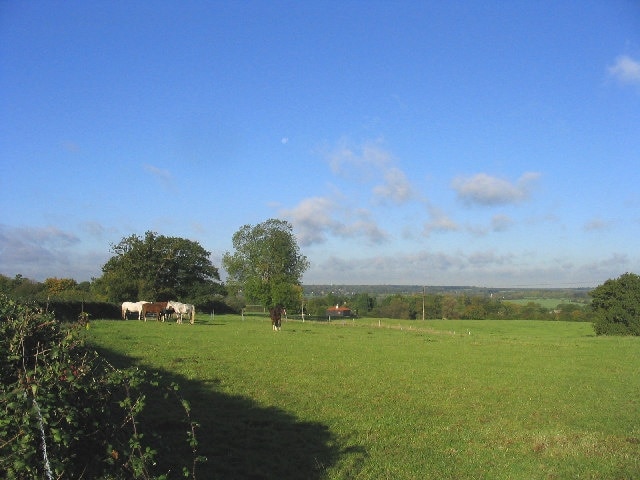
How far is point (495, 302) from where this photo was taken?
10119 centimetres

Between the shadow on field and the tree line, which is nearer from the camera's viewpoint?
the shadow on field

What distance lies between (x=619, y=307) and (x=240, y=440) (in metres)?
49.9

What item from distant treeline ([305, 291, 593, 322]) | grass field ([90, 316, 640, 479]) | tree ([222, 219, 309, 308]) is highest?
tree ([222, 219, 309, 308])

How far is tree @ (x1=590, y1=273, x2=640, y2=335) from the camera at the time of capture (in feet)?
159

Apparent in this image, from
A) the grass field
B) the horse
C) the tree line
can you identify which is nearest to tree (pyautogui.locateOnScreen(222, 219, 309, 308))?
the tree line

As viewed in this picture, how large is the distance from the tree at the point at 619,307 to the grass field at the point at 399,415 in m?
31.9

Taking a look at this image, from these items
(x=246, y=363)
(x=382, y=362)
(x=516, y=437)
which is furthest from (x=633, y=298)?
(x=516, y=437)

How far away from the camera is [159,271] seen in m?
68.8

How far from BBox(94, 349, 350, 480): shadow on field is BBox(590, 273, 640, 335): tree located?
155 feet

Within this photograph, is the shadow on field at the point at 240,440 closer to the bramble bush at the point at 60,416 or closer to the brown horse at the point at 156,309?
the bramble bush at the point at 60,416

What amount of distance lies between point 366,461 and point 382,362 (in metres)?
12.5

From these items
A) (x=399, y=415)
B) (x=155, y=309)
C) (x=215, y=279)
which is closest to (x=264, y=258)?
(x=215, y=279)

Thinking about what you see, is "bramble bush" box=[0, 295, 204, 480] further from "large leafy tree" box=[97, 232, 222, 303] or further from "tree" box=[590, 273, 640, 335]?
"large leafy tree" box=[97, 232, 222, 303]

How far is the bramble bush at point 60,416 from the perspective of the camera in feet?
11.0
